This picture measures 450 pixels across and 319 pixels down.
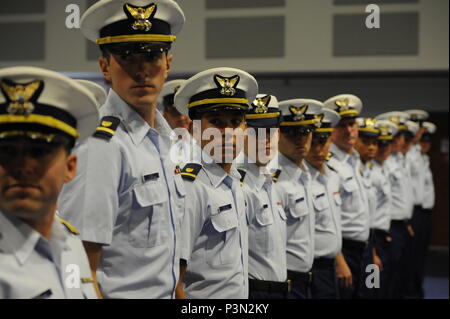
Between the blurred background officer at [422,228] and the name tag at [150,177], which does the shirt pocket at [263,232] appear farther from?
the blurred background officer at [422,228]

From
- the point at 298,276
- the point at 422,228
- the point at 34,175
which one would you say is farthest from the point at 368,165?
the point at 34,175

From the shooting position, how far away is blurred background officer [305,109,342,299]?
11.6 feet

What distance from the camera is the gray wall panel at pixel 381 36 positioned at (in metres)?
6.59

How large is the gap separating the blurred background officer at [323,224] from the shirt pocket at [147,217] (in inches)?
75.2

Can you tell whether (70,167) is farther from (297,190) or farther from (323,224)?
(323,224)

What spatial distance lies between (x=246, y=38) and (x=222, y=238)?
4593 mm

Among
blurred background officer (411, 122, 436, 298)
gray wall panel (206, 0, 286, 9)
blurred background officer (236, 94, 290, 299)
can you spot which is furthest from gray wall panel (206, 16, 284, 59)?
blurred background officer (236, 94, 290, 299)

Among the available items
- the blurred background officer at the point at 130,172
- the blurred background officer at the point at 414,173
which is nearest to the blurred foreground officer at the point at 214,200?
the blurred background officer at the point at 130,172

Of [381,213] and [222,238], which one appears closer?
[222,238]

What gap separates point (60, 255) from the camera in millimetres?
1183

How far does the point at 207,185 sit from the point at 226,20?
4306 mm

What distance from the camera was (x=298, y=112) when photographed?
131 inches
